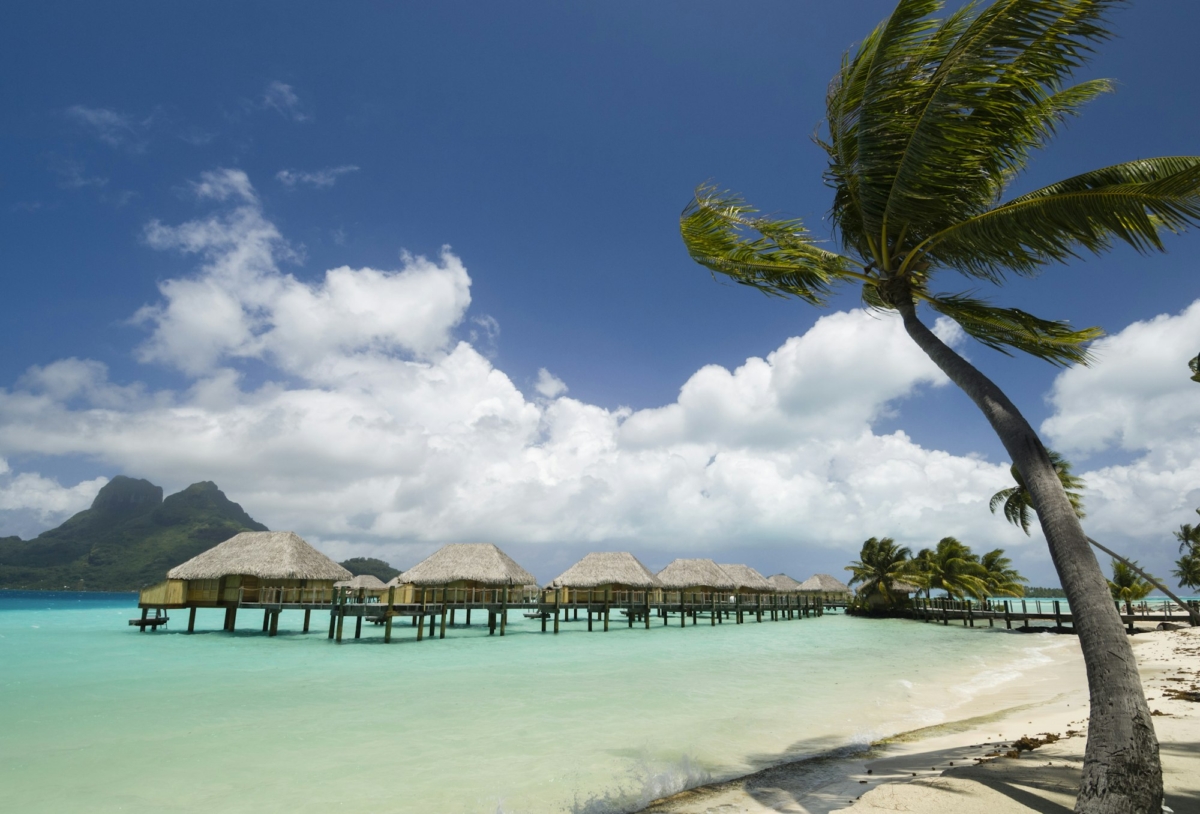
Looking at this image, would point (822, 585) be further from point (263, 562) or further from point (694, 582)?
point (263, 562)

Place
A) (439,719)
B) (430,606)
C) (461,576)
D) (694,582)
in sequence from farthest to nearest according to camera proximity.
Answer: (694,582) → (461,576) → (430,606) → (439,719)

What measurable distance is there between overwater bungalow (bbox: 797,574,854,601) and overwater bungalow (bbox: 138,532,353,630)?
37441mm

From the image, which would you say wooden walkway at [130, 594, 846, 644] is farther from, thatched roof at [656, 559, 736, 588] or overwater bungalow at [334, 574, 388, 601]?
thatched roof at [656, 559, 736, 588]

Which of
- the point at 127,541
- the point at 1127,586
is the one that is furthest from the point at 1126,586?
the point at 127,541

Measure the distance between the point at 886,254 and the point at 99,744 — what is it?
1139 cm

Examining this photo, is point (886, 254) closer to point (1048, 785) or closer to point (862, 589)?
point (1048, 785)

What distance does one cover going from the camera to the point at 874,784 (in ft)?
17.8

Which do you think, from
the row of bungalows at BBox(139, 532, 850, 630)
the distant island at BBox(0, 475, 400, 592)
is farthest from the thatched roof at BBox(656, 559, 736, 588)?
the distant island at BBox(0, 475, 400, 592)

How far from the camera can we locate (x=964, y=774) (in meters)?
4.69

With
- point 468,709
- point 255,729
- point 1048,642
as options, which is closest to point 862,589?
point 1048,642

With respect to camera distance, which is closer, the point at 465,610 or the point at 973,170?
the point at 973,170

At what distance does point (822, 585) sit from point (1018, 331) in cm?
5178

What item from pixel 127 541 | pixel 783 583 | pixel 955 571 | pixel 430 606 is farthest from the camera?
pixel 127 541

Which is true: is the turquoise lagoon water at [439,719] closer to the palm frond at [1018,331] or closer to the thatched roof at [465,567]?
the palm frond at [1018,331]
